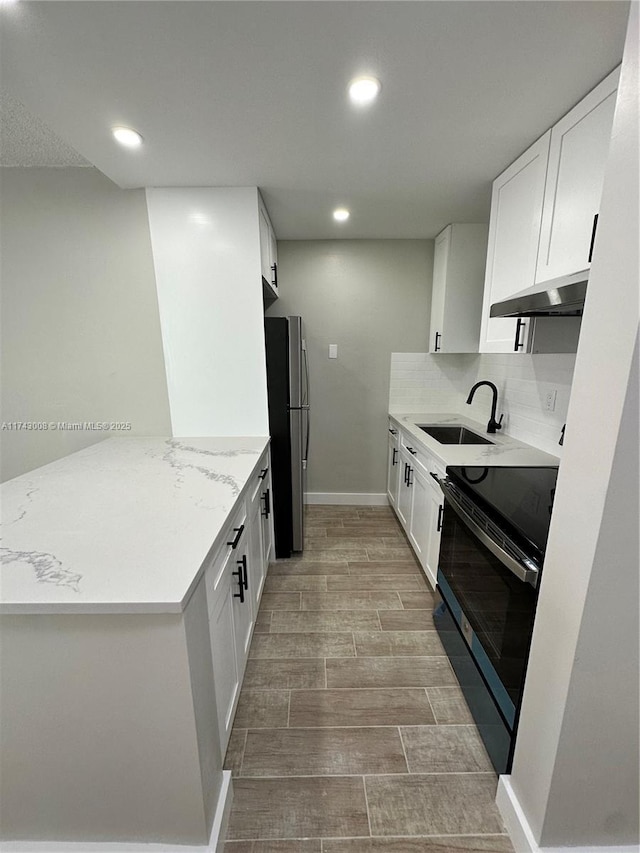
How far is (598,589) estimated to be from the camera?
0.84m

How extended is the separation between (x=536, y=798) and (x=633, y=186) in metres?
1.63

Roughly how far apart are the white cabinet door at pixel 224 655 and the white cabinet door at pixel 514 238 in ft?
6.10

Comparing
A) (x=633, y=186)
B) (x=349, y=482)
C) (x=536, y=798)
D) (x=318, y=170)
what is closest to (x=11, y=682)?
(x=536, y=798)

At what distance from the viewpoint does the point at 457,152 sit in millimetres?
1642

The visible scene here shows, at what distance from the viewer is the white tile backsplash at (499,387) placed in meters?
1.98

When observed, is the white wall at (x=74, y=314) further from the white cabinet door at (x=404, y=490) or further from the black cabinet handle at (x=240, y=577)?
the white cabinet door at (x=404, y=490)

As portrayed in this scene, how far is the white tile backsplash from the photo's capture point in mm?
1980

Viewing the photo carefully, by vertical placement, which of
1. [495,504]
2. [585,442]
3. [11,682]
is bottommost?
[11,682]

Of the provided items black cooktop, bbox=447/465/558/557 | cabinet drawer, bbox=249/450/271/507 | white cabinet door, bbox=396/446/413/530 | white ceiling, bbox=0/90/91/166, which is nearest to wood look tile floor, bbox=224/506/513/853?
white cabinet door, bbox=396/446/413/530

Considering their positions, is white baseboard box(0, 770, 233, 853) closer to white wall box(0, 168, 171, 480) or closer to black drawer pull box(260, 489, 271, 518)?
black drawer pull box(260, 489, 271, 518)

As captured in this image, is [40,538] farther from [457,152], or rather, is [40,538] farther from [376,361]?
[376,361]

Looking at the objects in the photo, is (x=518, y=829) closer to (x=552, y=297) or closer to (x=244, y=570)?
(x=244, y=570)

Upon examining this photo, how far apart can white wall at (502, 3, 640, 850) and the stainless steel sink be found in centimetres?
181

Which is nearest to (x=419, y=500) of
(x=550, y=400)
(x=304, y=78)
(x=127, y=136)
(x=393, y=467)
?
(x=393, y=467)
